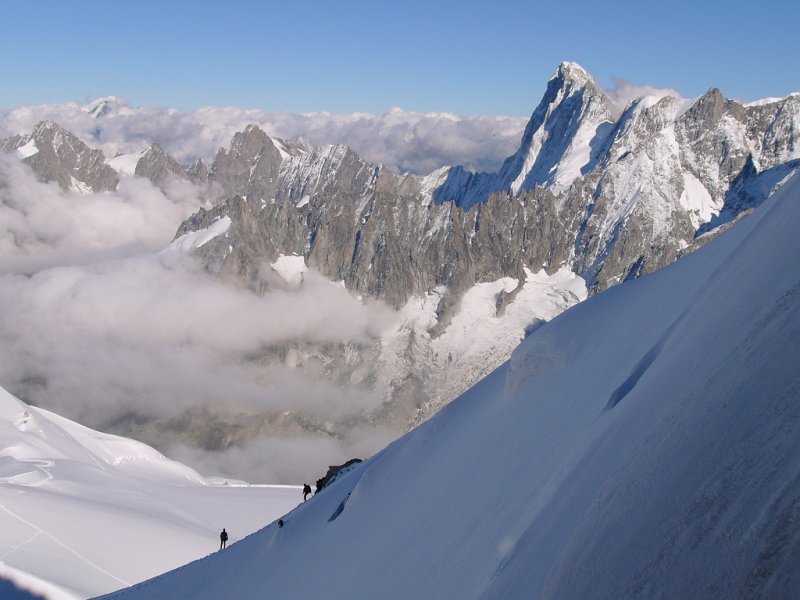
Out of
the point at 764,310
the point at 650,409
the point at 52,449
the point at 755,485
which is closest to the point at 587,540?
the point at 755,485

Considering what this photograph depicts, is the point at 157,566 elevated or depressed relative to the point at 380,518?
depressed

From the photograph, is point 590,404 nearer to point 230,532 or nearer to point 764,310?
point 764,310

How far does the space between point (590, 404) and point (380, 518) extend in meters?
7.91

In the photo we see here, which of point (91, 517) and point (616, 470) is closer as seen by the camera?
point (616, 470)

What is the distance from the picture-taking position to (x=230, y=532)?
5384cm

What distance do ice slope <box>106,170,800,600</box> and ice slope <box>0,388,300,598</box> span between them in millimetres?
15770

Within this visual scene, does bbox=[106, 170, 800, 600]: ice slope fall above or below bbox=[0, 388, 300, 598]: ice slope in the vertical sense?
above

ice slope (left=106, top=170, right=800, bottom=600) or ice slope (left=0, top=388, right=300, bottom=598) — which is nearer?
ice slope (left=106, top=170, right=800, bottom=600)

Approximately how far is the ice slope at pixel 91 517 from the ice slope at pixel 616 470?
15.8m

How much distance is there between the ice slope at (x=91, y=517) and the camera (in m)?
35.8

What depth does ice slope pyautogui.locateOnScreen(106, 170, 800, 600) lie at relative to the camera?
5.30 m

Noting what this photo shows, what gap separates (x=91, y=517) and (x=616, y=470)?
44.7m

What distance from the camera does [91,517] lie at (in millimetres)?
44406

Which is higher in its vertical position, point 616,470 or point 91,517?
point 616,470
